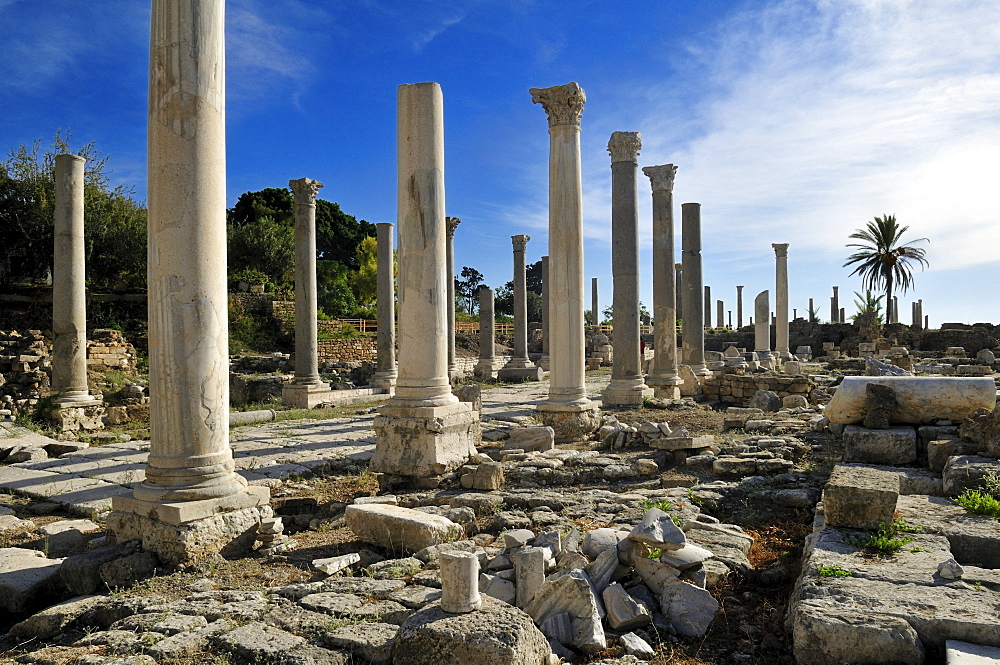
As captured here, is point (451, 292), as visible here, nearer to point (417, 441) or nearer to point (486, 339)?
point (486, 339)

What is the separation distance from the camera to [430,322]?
8352mm

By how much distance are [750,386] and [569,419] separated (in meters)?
7.36

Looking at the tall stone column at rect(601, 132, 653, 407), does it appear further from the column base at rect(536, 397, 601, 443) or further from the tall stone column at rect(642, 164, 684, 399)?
the column base at rect(536, 397, 601, 443)

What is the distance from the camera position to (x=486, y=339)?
26.8 m

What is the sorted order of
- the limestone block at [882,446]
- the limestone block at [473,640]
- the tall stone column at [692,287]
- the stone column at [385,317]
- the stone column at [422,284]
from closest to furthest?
the limestone block at [473,640] → the limestone block at [882,446] → the stone column at [422,284] → the tall stone column at [692,287] → the stone column at [385,317]

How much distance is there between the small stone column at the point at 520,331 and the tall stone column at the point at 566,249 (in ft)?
44.8

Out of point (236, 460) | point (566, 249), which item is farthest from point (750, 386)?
point (236, 460)

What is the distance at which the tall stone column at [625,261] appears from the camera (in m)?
15.6

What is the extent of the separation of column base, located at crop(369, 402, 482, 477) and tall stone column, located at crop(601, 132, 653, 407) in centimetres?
806

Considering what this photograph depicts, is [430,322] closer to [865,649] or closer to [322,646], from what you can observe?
[322,646]

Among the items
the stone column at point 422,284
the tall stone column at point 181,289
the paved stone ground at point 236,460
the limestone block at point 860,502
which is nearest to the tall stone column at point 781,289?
the paved stone ground at point 236,460

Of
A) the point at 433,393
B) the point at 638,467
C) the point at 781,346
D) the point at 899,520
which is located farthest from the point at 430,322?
the point at 781,346

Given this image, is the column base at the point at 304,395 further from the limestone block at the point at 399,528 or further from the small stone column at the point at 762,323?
the small stone column at the point at 762,323

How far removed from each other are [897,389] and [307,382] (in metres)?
14.2
